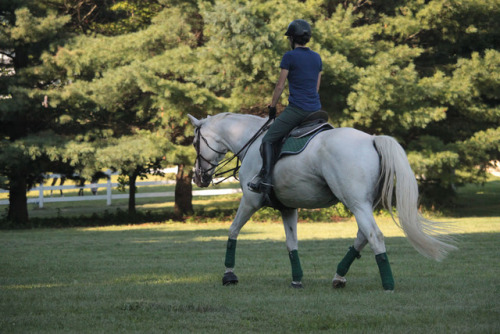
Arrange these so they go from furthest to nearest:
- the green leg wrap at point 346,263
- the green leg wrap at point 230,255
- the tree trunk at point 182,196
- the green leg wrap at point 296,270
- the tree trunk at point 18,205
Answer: the tree trunk at point 182,196
the tree trunk at point 18,205
the green leg wrap at point 230,255
the green leg wrap at point 296,270
the green leg wrap at point 346,263

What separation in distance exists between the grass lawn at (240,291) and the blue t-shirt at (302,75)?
229 centimetres

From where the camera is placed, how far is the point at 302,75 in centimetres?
812

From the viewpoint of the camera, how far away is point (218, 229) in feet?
66.8

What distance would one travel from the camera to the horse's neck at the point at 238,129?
8938 millimetres

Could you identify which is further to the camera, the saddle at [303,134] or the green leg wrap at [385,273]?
the saddle at [303,134]

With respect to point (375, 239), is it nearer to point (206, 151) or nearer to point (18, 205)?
point (206, 151)

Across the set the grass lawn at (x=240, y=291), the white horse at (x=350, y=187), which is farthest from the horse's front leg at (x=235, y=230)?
the grass lawn at (x=240, y=291)

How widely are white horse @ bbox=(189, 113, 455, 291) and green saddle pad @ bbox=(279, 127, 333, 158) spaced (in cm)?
6

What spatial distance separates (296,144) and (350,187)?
973 mm

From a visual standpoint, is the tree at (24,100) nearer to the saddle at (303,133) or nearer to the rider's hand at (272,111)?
the rider's hand at (272,111)

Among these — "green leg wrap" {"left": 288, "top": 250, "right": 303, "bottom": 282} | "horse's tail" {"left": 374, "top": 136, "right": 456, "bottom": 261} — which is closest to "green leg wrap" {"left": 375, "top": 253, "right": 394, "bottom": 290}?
"horse's tail" {"left": 374, "top": 136, "right": 456, "bottom": 261}

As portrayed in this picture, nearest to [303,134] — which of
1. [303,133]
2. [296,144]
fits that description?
[303,133]

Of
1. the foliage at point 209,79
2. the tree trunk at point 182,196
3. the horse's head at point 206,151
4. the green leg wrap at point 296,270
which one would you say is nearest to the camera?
the green leg wrap at point 296,270

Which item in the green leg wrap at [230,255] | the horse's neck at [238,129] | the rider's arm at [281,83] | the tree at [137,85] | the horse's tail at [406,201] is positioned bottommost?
the green leg wrap at [230,255]
